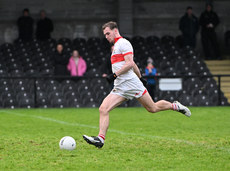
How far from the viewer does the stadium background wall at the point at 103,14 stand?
2602 cm

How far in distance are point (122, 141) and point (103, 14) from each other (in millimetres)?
17427

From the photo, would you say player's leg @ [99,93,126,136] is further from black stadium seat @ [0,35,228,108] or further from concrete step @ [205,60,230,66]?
concrete step @ [205,60,230,66]

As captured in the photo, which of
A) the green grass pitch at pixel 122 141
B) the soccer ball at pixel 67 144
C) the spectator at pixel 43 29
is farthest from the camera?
the spectator at pixel 43 29

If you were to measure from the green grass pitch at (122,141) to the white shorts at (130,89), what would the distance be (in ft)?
2.86

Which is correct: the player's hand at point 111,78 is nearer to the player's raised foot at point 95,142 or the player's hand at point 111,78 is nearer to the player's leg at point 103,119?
the player's leg at point 103,119

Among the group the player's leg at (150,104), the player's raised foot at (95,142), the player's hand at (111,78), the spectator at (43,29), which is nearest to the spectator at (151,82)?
the spectator at (43,29)

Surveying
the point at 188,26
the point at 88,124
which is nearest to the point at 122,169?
the point at 88,124

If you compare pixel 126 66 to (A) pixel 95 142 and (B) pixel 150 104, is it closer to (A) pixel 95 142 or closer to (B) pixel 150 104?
(B) pixel 150 104

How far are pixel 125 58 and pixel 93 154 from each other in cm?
168

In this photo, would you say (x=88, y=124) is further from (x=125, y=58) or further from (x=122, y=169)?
(x=122, y=169)

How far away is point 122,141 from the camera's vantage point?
30.6 feet

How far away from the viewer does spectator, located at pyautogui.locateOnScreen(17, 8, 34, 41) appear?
2367 centimetres

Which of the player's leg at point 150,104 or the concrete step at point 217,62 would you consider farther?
the concrete step at point 217,62

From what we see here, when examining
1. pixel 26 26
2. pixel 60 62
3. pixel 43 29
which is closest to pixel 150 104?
pixel 60 62
